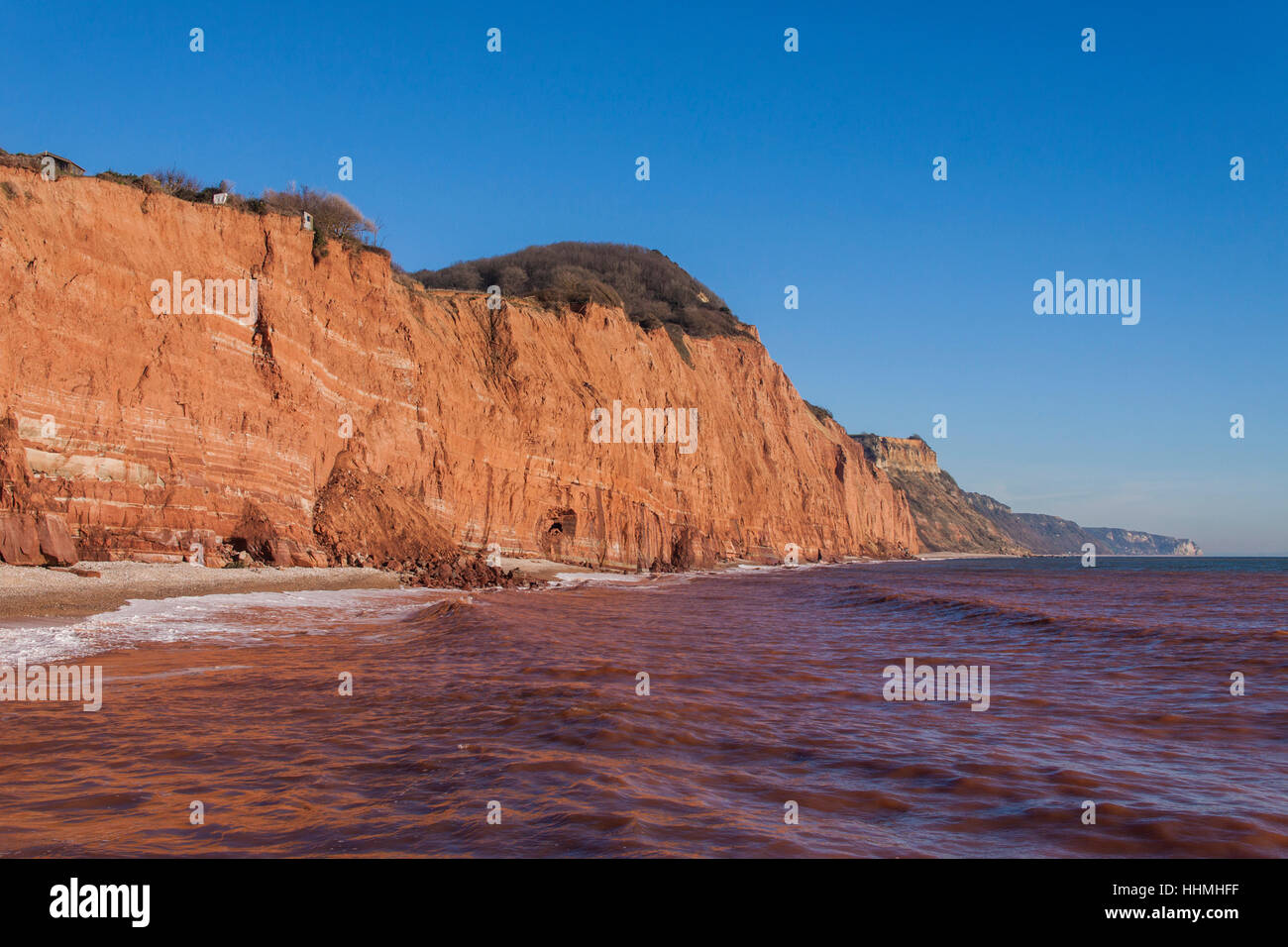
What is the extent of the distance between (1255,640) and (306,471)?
24324mm

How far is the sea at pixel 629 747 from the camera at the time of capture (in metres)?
4.38

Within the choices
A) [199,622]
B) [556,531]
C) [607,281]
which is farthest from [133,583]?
[607,281]

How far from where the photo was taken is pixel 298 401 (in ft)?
80.4

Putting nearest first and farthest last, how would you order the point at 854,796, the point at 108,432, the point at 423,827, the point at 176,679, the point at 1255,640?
the point at 423,827 < the point at 854,796 < the point at 176,679 < the point at 1255,640 < the point at 108,432

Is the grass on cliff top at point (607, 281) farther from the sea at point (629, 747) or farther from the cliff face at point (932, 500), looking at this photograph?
the cliff face at point (932, 500)

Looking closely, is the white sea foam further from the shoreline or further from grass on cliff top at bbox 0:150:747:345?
grass on cliff top at bbox 0:150:747:345

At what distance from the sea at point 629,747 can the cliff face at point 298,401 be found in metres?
7.41

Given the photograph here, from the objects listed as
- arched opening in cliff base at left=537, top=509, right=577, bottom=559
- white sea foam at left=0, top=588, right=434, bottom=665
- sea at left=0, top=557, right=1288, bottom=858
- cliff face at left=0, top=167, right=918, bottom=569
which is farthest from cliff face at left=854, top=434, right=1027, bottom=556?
sea at left=0, top=557, right=1288, bottom=858

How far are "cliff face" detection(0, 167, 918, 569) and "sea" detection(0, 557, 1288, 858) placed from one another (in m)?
7.41

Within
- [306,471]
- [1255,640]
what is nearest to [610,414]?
[306,471]

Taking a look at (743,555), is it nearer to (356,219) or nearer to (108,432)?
(356,219)

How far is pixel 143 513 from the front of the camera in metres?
19.1

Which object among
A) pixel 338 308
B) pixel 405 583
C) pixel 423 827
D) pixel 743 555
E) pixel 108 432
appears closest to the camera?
pixel 423 827

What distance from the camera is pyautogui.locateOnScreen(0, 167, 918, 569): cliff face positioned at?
18.2 metres
